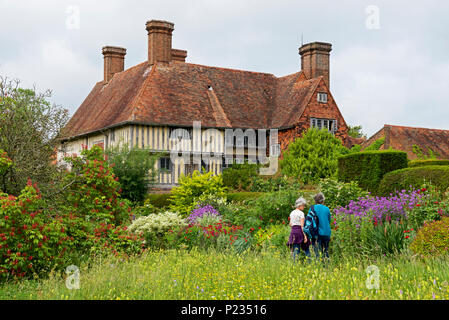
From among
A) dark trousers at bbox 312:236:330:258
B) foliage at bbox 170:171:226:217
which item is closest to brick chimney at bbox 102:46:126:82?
foliage at bbox 170:171:226:217

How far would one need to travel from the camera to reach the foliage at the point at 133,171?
67.1 ft

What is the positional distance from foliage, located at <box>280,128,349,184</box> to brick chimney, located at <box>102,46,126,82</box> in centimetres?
1645

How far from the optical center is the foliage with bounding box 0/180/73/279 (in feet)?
26.3

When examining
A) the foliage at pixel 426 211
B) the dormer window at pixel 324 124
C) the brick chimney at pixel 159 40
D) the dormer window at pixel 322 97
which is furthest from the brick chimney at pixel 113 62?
the foliage at pixel 426 211

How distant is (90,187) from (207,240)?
2.75 meters

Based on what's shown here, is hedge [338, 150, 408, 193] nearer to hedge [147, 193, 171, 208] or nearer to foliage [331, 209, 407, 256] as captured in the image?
foliage [331, 209, 407, 256]

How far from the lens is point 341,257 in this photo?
391 inches

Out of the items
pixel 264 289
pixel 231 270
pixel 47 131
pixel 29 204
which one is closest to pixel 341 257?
pixel 231 270

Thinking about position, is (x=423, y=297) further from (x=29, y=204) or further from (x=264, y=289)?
(x=29, y=204)

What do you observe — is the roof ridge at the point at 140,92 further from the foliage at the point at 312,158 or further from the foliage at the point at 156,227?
the foliage at the point at 156,227

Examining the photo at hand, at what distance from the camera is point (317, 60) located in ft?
105

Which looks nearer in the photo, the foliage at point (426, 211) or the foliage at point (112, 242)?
the foliage at point (112, 242)

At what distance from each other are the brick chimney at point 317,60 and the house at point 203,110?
6 centimetres

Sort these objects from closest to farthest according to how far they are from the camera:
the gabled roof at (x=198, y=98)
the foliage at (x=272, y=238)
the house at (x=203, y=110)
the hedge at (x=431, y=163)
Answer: the foliage at (x=272, y=238), the hedge at (x=431, y=163), the house at (x=203, y=110), the gabled roof at (x=198, y=98)
